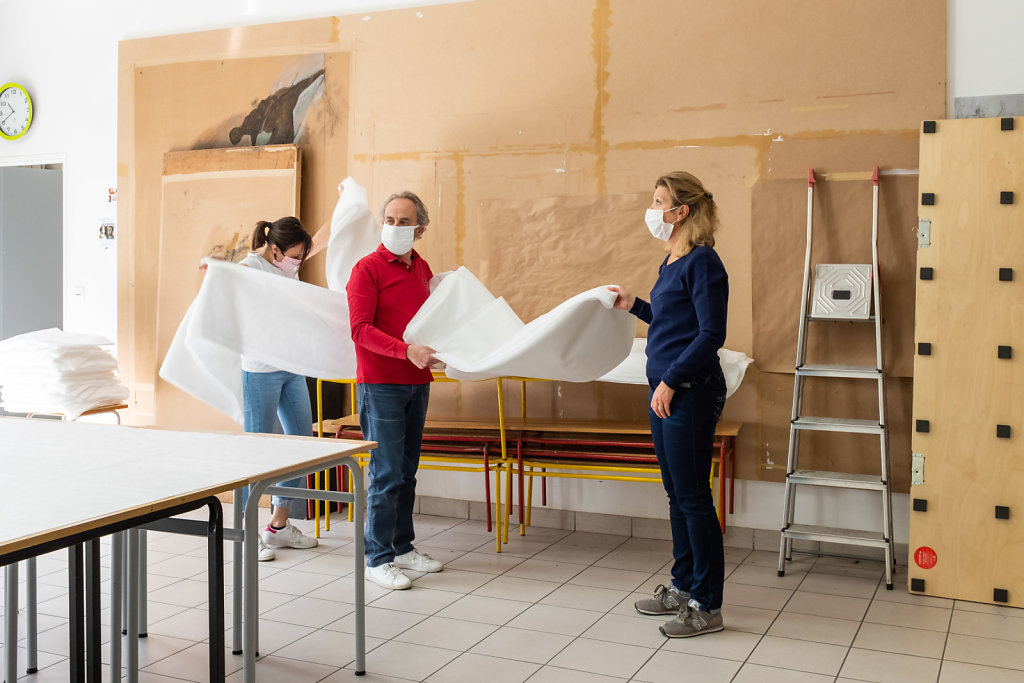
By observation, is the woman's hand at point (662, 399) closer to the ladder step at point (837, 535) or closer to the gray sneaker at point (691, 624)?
the gray sneaker at point (691, 624)

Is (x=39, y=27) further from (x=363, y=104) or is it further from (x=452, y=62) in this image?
(x=452, y=62)

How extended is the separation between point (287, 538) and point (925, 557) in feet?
9.04

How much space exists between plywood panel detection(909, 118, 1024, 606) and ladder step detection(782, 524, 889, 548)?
0.15 m

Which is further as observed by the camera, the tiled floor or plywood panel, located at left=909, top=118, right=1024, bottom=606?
plywood panel, located at left=909, top=118, right=1024, bottom=606

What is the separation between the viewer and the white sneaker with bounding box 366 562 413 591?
3.62 m

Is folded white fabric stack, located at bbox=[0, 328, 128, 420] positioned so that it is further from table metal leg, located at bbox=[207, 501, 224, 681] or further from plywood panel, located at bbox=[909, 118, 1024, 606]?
plywood panel, located at bbox=[909, 118, 1024, 606]

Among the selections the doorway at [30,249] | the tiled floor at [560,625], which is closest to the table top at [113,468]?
the tiled floor at [560,625]

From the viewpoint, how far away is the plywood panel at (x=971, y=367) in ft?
11.3

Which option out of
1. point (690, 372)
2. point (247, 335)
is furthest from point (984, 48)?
point (247, 335)

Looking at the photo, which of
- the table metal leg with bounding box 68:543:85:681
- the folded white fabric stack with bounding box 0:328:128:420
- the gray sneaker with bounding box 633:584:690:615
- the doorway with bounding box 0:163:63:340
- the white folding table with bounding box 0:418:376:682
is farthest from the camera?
the doorway with bounding box 0:163:63:340

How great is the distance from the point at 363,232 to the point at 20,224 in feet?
11.7

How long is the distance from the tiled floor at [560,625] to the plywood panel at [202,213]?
1.42 metres

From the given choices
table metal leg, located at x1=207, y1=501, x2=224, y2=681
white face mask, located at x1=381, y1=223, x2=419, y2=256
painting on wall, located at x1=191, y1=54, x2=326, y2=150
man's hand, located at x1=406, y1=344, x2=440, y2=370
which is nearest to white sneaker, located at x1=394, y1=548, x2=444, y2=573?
man's hand, located at x1=406, y1=344, x2=440, y2=370

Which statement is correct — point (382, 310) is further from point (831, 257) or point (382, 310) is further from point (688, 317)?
point (831, 257)
